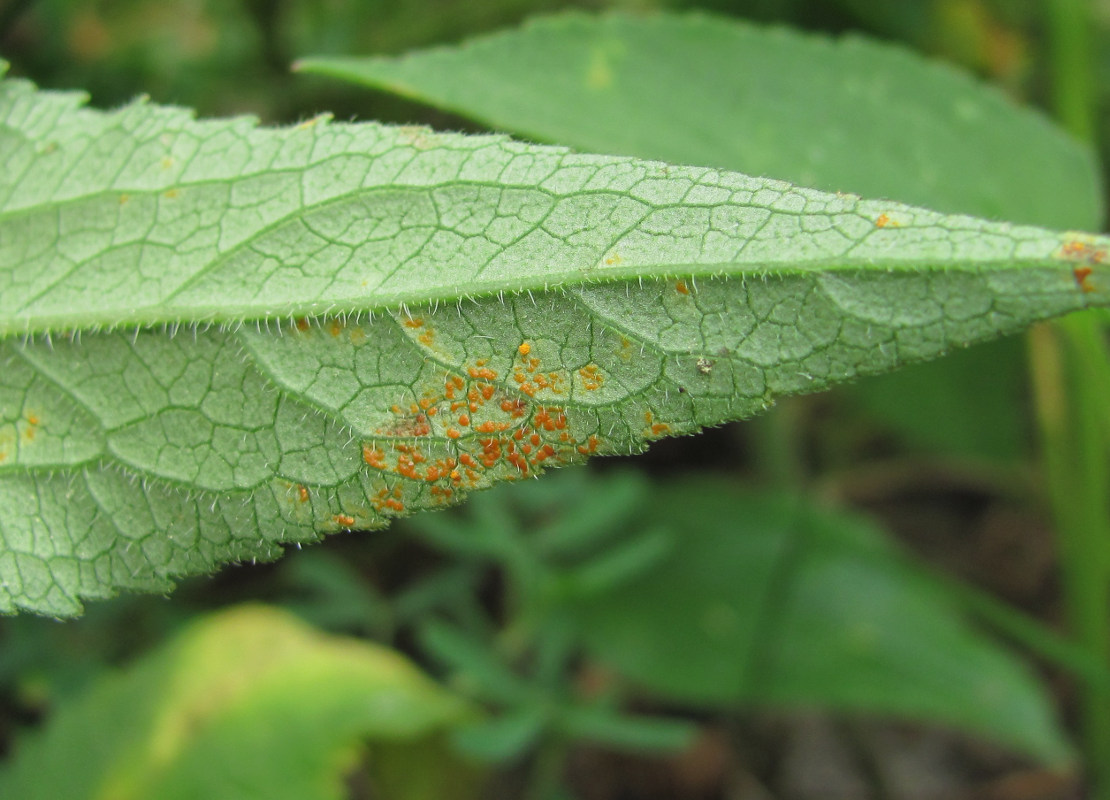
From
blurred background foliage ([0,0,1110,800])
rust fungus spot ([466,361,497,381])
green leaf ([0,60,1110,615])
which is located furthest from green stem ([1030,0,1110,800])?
rust fungus spot ([466,361,497,381])

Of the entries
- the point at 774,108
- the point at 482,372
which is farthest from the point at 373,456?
the point at 774,108

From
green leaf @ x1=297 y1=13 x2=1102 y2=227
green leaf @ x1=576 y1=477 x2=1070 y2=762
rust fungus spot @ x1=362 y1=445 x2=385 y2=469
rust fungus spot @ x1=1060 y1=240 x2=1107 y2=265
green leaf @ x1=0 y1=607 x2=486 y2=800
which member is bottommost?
green leaf @ x1=576 y1=477 x2=1070 y2=762

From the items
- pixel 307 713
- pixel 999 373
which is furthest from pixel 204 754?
pixel 999 373

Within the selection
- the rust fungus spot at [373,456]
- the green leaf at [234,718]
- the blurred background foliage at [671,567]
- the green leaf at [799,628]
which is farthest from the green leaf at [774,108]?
the green leaf at [234,718]

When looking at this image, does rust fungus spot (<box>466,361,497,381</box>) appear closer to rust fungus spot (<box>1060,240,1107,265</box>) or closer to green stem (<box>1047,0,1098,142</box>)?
rust fungus spot (<box>1060,240,1107,265</box>)

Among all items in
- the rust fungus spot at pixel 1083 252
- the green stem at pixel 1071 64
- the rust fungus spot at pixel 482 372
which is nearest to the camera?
the rust fungus spot at pixel 1083 252

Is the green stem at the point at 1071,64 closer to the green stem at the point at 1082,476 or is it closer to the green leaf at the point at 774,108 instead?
the green stem at the point at 1082,476

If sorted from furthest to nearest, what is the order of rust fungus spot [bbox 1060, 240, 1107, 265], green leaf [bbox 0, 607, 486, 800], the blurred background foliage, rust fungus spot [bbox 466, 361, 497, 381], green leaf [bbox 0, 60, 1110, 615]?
1. the blurred background foliage
2. green leaf [bbox 0, 607, 486, 800]
3. rust fungus spot [bbox 466, 361, 497, 381]
4. green leaf [bbox 0, 60, 1110, 615]
5. rust fungus spot [bbox 1060, 240, 1107, 265]

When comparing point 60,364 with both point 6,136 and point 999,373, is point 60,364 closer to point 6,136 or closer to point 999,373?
point 6,136
